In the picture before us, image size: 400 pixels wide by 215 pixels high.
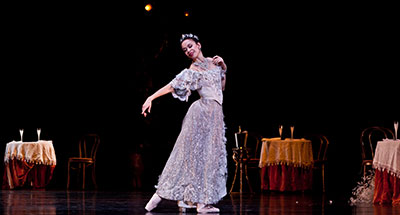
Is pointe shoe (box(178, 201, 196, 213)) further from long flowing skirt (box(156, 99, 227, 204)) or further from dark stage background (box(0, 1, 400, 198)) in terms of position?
dark stage background (box(0, 1, 400, 198))

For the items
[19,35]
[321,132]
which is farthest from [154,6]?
[321,132]

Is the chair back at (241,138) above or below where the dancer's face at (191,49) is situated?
below

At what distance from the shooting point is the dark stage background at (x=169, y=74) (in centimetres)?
915

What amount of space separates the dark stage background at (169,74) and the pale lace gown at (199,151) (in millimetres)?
4908

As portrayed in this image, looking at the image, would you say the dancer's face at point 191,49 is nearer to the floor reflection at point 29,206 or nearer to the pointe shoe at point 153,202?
the pointe shoe at point 153,202

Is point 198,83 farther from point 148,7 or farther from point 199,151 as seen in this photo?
point 148,7

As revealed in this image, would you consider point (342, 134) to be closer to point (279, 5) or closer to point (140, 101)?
point (279, 5)

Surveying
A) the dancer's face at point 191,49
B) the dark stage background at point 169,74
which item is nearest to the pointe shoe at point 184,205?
the dancer's face at point 191,49

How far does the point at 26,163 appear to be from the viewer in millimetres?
9023

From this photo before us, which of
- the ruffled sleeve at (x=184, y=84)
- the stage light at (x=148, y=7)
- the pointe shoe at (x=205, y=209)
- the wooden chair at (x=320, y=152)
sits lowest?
the pointe shoe at (x=205, y=209)

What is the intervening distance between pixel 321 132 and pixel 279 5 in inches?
75.8

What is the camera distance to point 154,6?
30.3 ft

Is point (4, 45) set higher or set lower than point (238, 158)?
higher

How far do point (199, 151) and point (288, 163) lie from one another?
4339 mm
